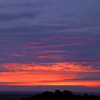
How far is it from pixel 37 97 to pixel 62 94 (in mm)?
3322

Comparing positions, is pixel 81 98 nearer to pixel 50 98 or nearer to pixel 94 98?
pixel 94 98

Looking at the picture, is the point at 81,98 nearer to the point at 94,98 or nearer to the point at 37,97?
the point at 94,98

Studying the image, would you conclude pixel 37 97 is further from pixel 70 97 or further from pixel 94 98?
pixel 94 98

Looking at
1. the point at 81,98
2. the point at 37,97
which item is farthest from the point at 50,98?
the point at 81,98

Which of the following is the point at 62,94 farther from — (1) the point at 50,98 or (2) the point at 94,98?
(2) the point at 94,98

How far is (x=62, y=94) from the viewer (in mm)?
34281

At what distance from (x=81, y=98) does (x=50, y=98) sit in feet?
13.1

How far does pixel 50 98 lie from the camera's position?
33.6 m

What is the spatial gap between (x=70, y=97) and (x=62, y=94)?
1.38 meters

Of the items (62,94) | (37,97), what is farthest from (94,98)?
(37,97)

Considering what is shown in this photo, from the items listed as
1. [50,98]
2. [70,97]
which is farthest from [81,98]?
[50,98]

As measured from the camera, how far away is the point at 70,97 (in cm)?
3334

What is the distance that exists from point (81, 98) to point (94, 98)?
1634 mm

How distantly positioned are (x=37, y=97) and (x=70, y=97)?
4.34 metres
